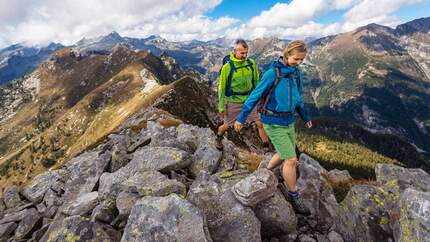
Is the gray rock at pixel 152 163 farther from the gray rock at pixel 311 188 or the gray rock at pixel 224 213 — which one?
the gray rock at pixel 311 188

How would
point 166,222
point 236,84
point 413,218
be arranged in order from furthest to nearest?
point 236,84 < point 166,222 < point 413,218

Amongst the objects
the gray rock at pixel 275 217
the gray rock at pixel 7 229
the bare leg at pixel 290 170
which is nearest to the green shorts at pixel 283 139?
the bare leg at pixel 290 170

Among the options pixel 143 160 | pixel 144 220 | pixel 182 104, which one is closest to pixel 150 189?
pixel 144 220

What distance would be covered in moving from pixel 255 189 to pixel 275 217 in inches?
48.7

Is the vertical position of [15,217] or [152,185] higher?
[152,185]

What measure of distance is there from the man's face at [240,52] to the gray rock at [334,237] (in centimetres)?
884

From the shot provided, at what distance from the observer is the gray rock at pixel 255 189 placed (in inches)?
378

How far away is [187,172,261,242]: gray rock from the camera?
30.1 ft

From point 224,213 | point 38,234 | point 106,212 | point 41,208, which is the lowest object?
point 41,208

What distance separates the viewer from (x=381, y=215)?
400 inches

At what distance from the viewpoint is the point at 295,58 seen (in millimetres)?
10070

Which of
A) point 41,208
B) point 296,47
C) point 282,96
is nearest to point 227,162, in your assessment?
point 282,96

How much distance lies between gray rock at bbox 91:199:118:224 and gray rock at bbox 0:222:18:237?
18.3 ft

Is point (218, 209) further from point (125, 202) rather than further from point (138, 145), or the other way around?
point (138, 145)
